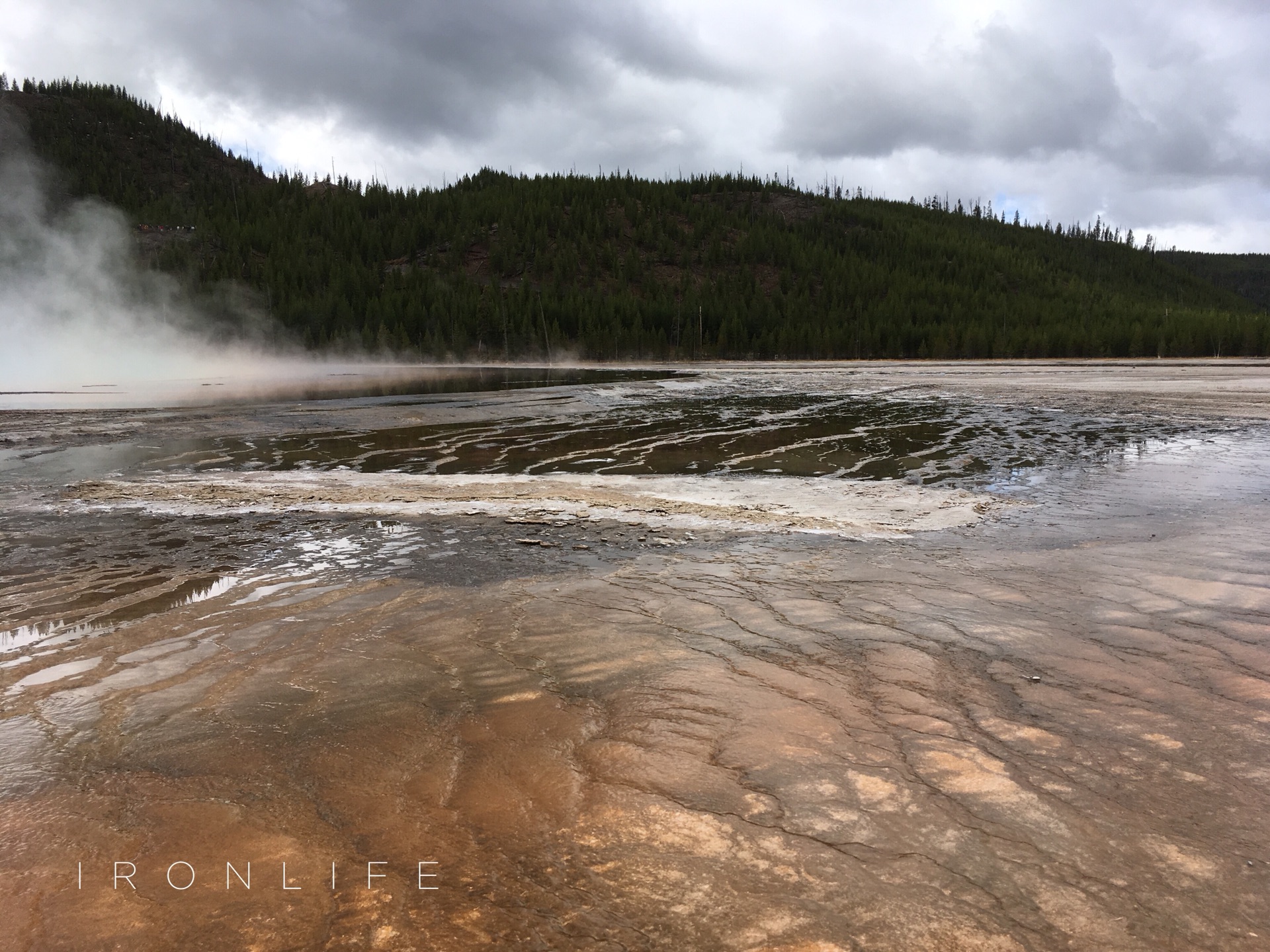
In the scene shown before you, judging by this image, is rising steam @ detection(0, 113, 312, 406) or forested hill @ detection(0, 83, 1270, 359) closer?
rising steam @ detection(0, 113, 312, 406)

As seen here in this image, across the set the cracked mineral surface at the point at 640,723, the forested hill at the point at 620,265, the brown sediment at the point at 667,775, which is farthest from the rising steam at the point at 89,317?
the brown sediment at the point at 667,775

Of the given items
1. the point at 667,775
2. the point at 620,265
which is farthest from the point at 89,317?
the point at 667,775

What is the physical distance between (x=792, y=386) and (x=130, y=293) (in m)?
→ 100

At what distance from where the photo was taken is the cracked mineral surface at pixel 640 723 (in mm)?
2844

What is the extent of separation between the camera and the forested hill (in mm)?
97500

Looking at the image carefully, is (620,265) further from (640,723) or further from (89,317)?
(640,723)

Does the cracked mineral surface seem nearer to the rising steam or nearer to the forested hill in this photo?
the rising steam

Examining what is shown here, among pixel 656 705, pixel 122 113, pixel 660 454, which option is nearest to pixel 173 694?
pixel 656 705

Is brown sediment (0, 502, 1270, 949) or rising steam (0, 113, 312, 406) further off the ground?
rising steam (0, 113, 312, 406)

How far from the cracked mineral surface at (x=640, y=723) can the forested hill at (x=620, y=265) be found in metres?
85.7

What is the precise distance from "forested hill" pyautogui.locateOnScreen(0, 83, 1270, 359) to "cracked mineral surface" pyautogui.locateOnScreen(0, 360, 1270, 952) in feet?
281

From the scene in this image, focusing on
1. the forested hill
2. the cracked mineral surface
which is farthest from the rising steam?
the cracked mineral surface

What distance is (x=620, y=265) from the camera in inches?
5113

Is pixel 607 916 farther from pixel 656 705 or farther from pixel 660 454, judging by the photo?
pixel 660 454
